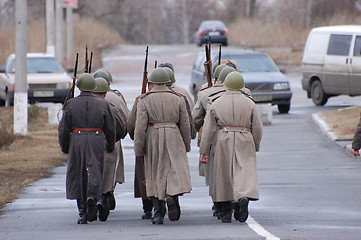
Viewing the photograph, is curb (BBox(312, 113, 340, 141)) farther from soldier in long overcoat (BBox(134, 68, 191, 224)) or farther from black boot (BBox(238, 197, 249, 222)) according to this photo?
black boot (BBox(238, 197, 249, 222))

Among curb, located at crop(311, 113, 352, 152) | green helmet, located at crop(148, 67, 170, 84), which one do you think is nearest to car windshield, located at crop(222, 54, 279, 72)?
curb, located at crop(311, 113, 352, 152)

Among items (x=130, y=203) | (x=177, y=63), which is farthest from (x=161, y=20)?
(x=130, y=203)

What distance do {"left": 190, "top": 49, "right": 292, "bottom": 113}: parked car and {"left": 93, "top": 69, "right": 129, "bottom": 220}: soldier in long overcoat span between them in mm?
13965

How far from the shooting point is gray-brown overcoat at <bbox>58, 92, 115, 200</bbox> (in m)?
11.9

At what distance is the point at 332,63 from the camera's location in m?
28.4

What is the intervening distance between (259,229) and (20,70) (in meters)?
13.3

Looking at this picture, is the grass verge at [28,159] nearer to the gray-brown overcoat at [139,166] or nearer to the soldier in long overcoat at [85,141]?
the soldier in long overcoat at [85,141]

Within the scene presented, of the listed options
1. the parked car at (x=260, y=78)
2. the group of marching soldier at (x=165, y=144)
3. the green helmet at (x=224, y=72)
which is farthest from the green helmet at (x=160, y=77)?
the parked car at (x=260, y=78)

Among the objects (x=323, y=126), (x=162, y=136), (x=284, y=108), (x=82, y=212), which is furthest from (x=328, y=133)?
(x=82, y=212)

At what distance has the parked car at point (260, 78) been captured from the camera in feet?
88.7

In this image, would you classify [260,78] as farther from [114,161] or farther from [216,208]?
[216,208]

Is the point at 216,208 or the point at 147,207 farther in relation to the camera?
the point at 147,207

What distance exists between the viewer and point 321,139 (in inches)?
857

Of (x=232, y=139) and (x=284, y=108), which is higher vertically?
(x=232, y=139)
